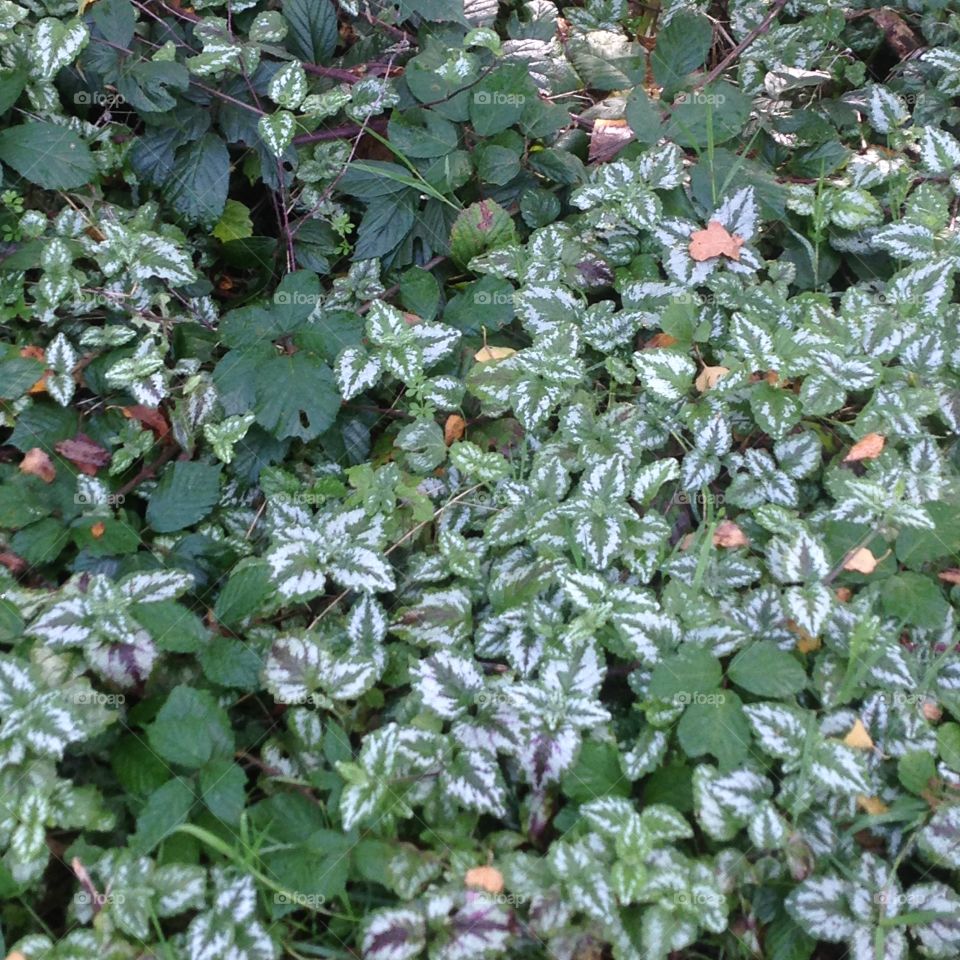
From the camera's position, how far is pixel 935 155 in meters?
2.63

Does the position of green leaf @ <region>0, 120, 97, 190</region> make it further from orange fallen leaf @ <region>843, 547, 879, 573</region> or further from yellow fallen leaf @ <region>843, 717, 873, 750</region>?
yellow fallen leaf @ <region>843, 717, 873, 750</region>

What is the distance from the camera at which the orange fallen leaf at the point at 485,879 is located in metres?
1.63

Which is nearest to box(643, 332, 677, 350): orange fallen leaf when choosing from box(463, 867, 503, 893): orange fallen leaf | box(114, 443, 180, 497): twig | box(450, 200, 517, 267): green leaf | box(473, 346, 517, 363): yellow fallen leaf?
box(473, 346, 517, 363): yellow fallen leaf

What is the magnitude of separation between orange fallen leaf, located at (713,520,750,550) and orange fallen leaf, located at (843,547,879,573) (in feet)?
0.74

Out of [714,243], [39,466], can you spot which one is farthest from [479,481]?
[39,466]

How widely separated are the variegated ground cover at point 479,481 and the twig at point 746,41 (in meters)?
0.02

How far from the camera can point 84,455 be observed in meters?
2.29

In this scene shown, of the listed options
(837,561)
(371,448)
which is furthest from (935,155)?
(371,448)

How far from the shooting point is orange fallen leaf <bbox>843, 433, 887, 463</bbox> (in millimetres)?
2107

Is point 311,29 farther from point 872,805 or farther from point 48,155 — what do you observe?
point 872,805

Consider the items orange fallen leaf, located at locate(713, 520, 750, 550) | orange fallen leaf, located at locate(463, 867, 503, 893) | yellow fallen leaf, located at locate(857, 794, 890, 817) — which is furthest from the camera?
orange fallen leaf, located at locate(713, 520, 750, 550)

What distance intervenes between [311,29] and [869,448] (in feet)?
6.04

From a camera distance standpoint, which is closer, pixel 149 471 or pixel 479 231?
pixel 149 471

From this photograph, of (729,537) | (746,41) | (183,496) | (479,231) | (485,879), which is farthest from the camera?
(746,41)
